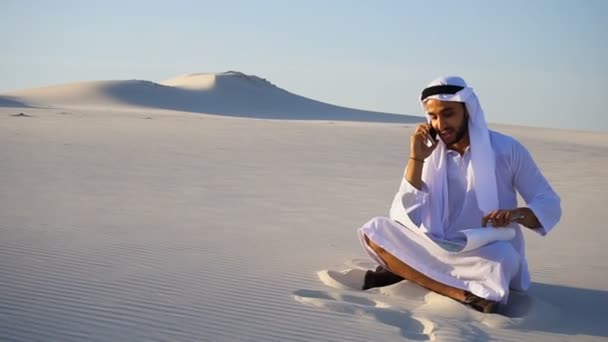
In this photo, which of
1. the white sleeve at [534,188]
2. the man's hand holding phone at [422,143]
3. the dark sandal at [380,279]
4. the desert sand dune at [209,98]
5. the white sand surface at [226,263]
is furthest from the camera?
the desert sand dune at [209,98]

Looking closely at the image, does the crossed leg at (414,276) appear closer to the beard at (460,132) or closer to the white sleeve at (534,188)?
the white sleeve at (534,188)

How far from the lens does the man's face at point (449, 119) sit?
4406mm

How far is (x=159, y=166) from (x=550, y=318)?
32.3 feet

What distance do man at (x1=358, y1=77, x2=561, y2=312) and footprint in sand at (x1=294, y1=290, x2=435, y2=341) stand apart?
36 centimetres

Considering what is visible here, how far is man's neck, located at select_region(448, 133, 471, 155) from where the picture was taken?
4535mm

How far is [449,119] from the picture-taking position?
14.5 feet

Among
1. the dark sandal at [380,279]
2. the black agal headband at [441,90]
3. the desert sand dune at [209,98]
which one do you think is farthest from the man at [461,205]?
the desert sand dune at [209,98]

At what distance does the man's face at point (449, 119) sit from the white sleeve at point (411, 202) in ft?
1.19

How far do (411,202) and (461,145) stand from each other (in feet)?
1.58

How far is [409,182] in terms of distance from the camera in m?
4.61

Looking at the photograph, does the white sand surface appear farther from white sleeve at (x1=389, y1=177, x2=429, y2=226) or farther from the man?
white sleeve at (x1=389, y1=177, x2=429, y2=226)

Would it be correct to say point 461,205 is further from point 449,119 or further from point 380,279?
point 380,279

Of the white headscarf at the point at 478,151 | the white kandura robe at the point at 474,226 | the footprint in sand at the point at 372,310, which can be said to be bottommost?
the footprint in sand at the point at 372,310

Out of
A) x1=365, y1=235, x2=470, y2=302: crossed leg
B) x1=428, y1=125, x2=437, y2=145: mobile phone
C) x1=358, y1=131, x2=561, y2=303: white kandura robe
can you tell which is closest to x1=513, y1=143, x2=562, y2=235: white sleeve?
x1=358, y1=131, x2=561, y2=303: white kandura robe
